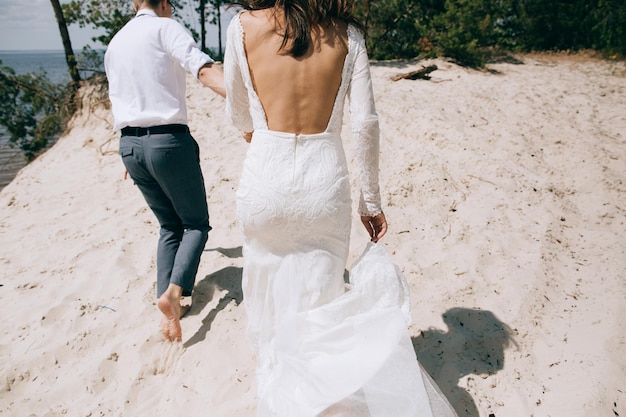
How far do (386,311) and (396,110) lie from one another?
155 inches

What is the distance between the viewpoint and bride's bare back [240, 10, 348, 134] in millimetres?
1574

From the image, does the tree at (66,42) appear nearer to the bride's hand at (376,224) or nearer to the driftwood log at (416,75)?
the driftwood log at (416,75)

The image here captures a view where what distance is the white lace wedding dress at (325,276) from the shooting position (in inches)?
59.9

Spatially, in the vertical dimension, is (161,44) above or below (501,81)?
above

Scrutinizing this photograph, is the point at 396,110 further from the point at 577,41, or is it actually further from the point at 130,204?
the point at 577,41

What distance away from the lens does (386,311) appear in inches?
65.8

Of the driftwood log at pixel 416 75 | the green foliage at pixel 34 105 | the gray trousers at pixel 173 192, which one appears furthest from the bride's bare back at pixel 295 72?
the green foliage at pixel 34 105

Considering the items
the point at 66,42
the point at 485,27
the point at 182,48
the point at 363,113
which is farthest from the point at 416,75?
the point at 66,42

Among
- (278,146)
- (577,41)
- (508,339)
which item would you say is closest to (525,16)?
(577,41)

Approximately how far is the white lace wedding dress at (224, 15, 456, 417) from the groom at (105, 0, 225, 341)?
68cm

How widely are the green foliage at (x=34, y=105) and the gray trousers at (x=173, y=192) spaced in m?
5.80

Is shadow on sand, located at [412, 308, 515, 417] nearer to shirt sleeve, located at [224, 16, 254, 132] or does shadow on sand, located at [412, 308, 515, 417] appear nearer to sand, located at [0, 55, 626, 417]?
sand, located at [0, 55, 626, 417]

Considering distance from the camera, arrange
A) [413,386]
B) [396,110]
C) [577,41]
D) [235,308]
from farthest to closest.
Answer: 1. [577,41]
2. [396,110]
3. [235,308]
4. [413,386]

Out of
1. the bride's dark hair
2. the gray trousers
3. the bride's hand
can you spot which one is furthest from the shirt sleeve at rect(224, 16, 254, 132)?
the bride's hand
